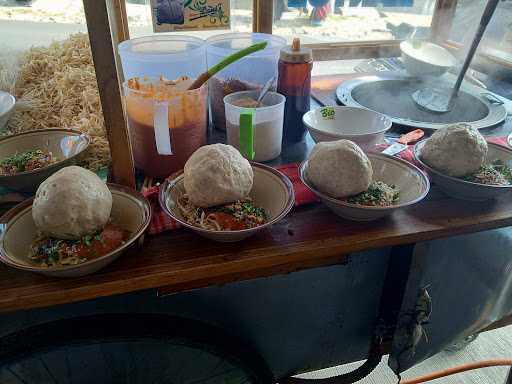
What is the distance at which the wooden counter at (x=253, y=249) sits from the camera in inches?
30.6

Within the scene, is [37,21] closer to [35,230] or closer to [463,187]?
[35,230]

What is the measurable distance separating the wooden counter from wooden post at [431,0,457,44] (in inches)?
59.6

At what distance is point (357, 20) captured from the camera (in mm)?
2117

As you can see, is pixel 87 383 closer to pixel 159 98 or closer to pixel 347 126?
pixel 159 98

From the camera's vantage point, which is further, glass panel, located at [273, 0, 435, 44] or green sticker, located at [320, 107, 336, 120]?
glass panel, located at [273, 0, 435, 44]

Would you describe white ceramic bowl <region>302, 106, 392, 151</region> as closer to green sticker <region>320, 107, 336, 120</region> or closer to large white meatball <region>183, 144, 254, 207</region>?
green sticker <region>320, 107, 336, 120</region>

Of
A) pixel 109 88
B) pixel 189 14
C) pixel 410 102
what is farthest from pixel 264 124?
pixel 410 102

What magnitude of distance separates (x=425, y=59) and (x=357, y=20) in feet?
1.48

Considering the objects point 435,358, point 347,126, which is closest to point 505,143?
point 347,126

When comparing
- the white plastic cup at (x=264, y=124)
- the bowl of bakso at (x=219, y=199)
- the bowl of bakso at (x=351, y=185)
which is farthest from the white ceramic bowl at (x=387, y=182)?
the white plastic cup at (x=264, y=124)

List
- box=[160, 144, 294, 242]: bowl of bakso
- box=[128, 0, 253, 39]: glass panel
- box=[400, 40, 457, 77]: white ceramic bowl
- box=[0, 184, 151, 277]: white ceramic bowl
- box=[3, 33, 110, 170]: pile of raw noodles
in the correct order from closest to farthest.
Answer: box=[0, 184, 151, 277]: white ceramic bowl, box=[160, 144, 294, 242]: bowl of bakso, box=[3, 33, 110, 170]: pile of raw noodles, box=[128, 0, 253, 39]: glass panel, box=[400, 40, 457, 77]: white ceramic bowl

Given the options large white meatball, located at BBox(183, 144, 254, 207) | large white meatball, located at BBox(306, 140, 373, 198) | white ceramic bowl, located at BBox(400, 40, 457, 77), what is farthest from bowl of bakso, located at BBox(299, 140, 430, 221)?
white ceramic bowl, located at BBox(400, 40, 457, 77)

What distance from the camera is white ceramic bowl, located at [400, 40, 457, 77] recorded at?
188cm

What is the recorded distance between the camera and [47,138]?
3.75 ft
